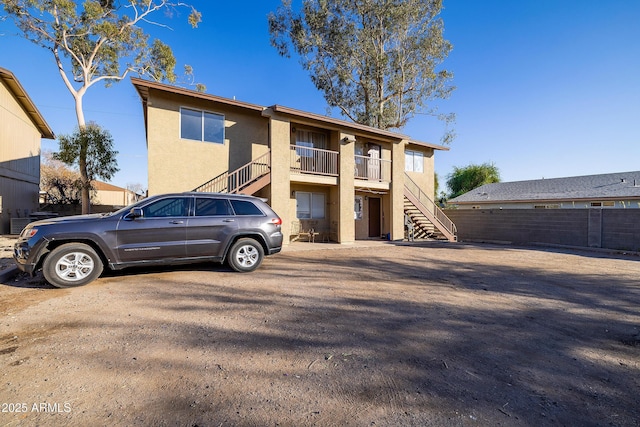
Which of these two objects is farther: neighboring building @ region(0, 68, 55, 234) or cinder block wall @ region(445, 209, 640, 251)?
neighboring building @ region(0, 68, 55, 234)

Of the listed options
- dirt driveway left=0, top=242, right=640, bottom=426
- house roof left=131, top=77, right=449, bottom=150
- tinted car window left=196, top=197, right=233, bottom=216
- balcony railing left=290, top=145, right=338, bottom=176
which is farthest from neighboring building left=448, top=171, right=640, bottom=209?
tinted car window left=196, top=197, right=233, bottom=216

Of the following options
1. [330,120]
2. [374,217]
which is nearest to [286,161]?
[330,120]

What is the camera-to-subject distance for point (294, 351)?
3119mm

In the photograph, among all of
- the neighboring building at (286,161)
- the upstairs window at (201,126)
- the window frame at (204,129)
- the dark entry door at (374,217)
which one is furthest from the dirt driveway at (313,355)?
the dark entry door at (374,217)

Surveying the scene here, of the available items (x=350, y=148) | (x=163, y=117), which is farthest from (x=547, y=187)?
(x=163, y=117)

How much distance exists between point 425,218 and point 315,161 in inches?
303

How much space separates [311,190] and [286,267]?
7421mm

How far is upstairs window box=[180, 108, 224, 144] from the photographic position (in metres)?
11.4

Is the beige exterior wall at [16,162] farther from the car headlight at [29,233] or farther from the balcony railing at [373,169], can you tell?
the balcony railing at [373,169]

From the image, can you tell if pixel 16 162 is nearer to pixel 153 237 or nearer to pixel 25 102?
pixel 25 102

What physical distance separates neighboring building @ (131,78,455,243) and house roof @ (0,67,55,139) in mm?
8461

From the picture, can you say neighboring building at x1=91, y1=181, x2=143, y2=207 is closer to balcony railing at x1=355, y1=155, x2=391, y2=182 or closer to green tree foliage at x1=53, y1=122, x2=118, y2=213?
green tree foliage at x1=53, y1=122, x2=118, y2=213

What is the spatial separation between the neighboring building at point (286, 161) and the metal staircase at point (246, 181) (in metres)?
0.04

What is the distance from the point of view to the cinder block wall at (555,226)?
1234 centimetres
